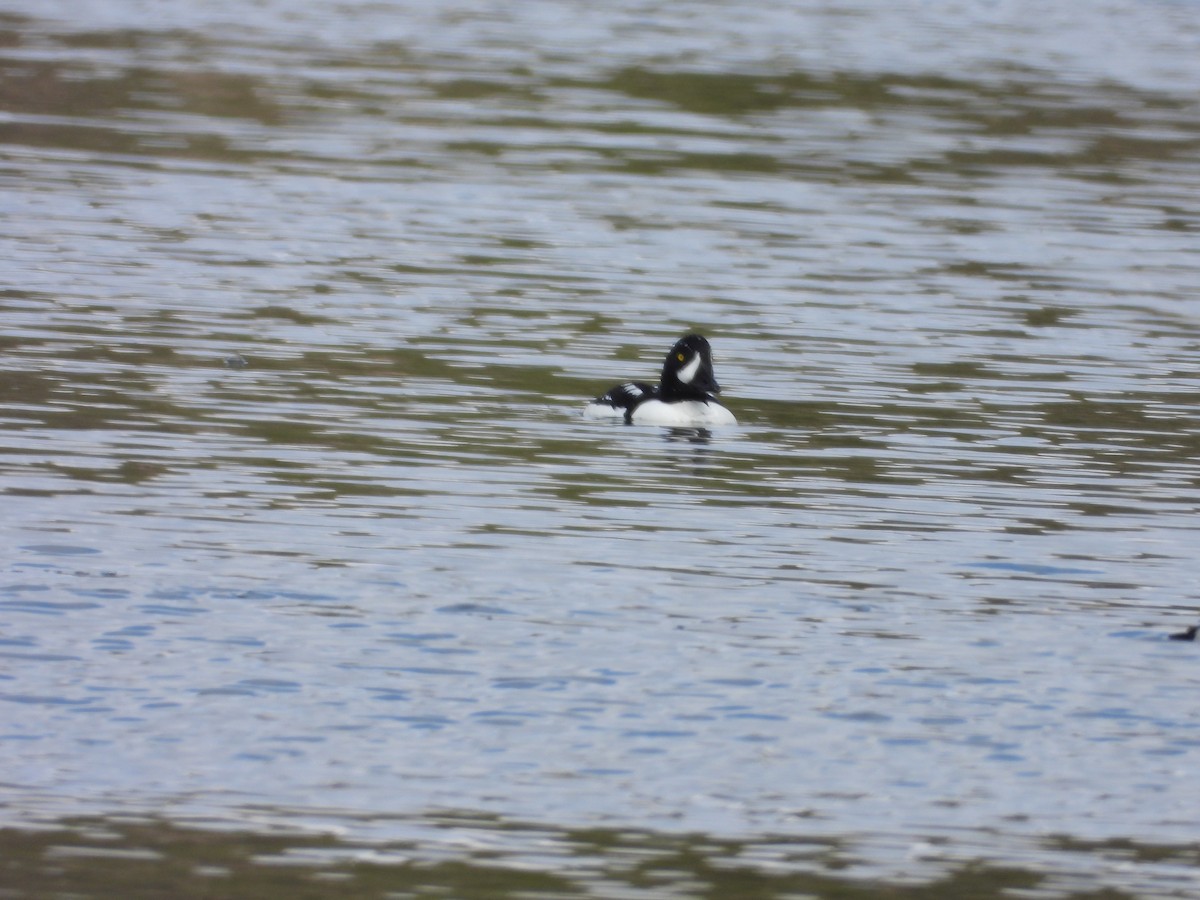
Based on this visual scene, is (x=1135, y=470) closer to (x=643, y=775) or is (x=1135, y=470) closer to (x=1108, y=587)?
(x=1108, y=587)

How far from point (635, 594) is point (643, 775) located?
2992mm

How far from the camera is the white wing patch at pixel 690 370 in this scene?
18141mm

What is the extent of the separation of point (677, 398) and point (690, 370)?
276mm

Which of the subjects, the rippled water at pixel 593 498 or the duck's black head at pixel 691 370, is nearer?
the rippled water at pixel 593 498

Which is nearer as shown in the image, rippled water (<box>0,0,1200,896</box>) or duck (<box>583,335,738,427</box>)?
rippled water (<box>0,0,1200,896</box>)

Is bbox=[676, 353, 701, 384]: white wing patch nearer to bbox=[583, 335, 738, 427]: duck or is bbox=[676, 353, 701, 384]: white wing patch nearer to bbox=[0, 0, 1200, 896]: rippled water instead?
bbox=[583, 335, 738, 427]: duck

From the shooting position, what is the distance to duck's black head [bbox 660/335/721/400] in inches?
714

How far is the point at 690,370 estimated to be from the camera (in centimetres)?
1817

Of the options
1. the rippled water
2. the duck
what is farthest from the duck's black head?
the rippled water

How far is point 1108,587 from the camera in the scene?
13.4 meters

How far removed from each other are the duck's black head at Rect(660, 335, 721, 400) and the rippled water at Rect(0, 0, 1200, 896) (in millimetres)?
408

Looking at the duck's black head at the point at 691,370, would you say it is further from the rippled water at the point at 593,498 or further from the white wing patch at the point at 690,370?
the rippled water at the point at 593,498

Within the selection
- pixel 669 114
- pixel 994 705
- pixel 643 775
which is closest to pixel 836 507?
pixel 994 705

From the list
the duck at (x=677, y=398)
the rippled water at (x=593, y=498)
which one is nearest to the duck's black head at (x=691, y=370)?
the duck at (x=677, y=398)
